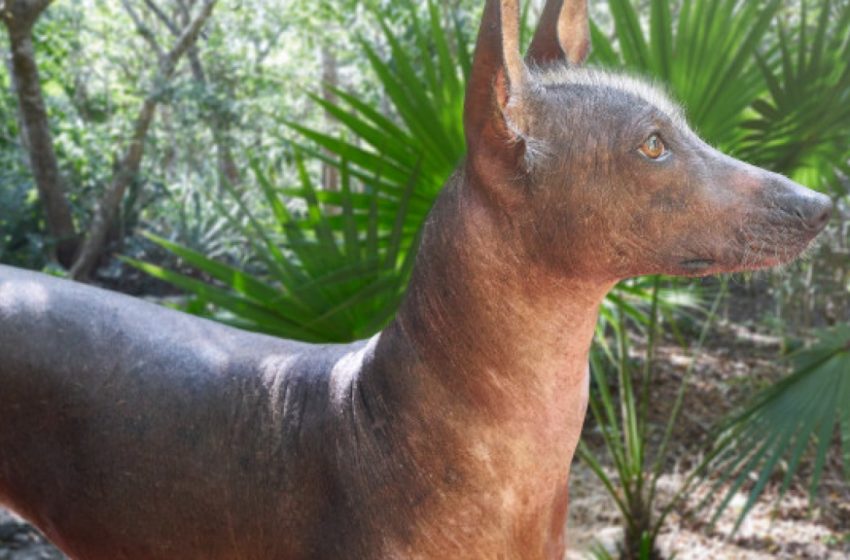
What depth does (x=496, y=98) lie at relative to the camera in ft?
3.79

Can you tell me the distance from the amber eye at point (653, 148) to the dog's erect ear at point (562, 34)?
236mm

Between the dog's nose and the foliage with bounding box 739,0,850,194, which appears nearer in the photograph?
the dog's nose

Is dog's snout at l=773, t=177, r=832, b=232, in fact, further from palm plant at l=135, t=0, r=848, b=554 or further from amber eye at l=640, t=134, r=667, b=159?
palm plant at l=135, t=0, r=848, b=554

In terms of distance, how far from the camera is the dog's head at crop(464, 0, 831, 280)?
1175 millimetres

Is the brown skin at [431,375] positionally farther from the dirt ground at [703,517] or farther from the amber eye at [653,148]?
the dirt ground at [703,517]

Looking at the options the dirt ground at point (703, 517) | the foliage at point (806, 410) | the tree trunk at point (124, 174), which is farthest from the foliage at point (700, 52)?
the tree trunk at point (124, 174)

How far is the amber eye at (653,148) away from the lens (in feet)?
3.94

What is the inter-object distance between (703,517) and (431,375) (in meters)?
4.33

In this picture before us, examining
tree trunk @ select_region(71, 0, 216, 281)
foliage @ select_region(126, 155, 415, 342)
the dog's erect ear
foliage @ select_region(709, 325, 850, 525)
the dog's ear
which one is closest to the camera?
the dog's ear

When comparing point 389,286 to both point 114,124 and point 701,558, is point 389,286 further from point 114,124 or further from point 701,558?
point 114,124

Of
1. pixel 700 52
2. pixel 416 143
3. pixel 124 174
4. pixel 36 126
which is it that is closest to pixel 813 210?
pixel 416 143

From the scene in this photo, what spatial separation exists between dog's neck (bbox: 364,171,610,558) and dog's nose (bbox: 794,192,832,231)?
0.84 feet

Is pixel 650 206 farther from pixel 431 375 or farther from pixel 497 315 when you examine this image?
pixel 431 375

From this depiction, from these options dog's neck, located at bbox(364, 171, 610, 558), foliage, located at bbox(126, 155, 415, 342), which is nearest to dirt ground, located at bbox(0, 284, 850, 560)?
foliage, located at bbox(126, 155, 415, 342)
